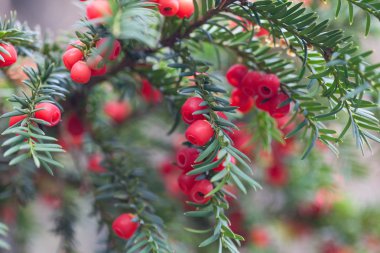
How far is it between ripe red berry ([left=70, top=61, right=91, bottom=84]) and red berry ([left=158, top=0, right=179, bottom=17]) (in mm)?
114

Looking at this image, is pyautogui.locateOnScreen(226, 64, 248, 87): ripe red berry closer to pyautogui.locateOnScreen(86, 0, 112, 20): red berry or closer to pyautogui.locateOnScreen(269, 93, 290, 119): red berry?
pyautogui.locateOnScreen(269, 93, 290, 119): red berry

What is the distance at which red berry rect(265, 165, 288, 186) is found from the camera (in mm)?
1156

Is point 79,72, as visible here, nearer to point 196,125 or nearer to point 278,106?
point 196,125

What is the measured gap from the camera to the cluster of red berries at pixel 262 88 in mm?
582

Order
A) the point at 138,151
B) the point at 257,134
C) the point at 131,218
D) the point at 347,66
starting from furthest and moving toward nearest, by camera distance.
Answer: the point at 138,151 < the point at 257,134 < the point at 131,218 < the point at 347,66

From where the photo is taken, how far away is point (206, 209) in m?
0.53

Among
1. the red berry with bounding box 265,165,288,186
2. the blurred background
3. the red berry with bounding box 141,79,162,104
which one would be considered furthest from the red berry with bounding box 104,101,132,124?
the red berry with bounding box 265,165,288,186

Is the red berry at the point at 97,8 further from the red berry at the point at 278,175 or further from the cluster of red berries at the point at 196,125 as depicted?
the red berry at the point at 278,175

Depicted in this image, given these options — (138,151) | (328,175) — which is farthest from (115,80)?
(328,175)

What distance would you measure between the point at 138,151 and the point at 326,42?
529mm

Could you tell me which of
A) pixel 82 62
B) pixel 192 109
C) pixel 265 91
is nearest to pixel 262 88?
pixel 265 91

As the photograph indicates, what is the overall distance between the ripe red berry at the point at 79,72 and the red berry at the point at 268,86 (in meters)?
0.22

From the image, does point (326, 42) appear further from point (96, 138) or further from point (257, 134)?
point (96, 138)

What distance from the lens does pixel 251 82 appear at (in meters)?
0.59
